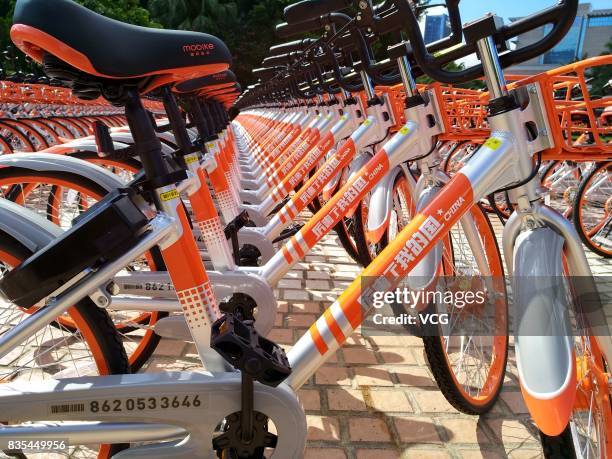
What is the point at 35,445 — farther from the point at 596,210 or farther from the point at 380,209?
the point at 596,210

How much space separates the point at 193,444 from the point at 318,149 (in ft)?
7.43

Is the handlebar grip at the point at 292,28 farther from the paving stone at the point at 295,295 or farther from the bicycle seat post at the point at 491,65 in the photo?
the paving stone at the point at 295,295

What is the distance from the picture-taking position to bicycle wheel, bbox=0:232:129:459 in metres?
1.44

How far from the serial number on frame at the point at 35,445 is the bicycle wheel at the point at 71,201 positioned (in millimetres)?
806

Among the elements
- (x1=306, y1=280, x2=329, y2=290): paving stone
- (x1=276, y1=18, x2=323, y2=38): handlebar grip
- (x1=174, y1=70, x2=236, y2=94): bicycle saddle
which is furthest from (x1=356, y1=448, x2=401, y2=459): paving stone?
(x1=174, y1=70, x2=236, y2=94): bicycle saddle

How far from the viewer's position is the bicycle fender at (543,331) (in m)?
1.06

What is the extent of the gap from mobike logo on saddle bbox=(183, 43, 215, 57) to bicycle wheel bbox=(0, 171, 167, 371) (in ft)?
2.95

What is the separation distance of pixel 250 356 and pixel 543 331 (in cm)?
72

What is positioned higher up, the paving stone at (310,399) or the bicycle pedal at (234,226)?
the bicycle pedal at (234,226)

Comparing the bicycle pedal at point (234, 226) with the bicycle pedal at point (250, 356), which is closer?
the bicycle pedal at point (250, 356)

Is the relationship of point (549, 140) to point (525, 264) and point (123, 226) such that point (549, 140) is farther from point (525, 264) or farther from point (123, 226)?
point (123, 226)

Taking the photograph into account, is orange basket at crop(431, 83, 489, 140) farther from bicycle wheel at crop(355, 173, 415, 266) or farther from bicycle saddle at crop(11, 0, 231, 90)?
bicycle saddle at crop(11, 0, 231, 90)

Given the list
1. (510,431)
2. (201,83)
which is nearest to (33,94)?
(201,83)

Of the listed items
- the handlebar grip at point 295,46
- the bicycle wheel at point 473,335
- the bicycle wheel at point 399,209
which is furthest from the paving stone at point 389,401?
the handlebar grip at point 295,46
